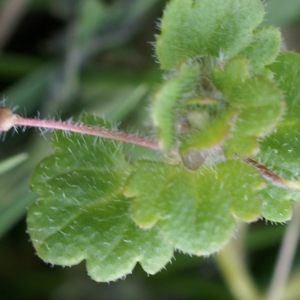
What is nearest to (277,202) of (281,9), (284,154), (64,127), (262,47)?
(284,154)

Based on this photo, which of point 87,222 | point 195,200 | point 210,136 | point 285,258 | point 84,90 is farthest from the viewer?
point 84,90

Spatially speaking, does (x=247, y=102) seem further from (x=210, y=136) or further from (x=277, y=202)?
(x=277, y=202)

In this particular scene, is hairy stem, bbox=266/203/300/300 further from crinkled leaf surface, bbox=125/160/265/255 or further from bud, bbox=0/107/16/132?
bud, bbox=0/107/16/132

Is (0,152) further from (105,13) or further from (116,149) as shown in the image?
(116,149)

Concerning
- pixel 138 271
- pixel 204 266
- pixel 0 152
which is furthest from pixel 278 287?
pixel 0 152

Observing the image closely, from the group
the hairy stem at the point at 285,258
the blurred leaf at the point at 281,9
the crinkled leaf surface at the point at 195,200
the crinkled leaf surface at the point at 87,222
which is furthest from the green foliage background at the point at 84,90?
the crinkled leaf surface at the point at 195,200

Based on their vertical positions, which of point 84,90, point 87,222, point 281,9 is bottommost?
point 84,90
